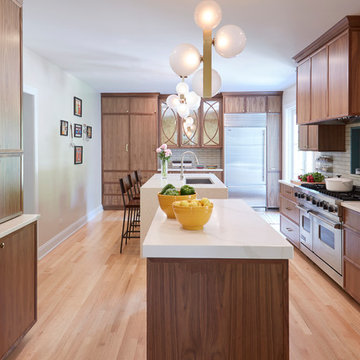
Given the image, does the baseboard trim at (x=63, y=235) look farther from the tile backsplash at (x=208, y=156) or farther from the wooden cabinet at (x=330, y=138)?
the wooden cabinet at (x=330, y=138)

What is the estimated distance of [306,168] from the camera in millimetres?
6172

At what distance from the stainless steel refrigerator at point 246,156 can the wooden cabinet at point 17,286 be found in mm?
5144

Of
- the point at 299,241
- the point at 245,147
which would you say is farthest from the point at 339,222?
the point at 245,147

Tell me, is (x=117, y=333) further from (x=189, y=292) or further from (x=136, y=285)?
(x=189, y=292)

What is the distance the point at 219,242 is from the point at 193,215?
8.9 inches

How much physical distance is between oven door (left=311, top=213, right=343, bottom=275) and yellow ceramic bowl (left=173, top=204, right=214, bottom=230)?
2004 mm

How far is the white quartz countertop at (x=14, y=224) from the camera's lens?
2.05m

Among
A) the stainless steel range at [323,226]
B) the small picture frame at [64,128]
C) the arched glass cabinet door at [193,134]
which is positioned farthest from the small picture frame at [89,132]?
the stainless steel range at [323,226]

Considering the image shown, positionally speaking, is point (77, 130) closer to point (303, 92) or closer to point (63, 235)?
point (63, 235)

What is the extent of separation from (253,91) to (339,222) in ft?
14.4

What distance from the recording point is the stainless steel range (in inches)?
128

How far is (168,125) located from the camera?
7469 millimetres

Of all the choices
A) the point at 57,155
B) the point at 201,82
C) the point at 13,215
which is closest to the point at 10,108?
the point at 13,215

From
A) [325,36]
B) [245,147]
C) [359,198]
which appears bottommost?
[359,198]
